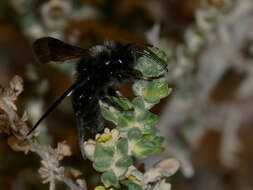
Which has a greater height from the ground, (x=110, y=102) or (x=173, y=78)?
(x=173, y=78)

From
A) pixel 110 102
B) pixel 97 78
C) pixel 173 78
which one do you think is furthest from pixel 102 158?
pixel 173 78

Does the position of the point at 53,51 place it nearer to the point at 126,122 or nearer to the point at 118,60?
the point at 118,60

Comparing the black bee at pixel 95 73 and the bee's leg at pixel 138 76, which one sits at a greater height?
the bee's leg at pixel 138 76

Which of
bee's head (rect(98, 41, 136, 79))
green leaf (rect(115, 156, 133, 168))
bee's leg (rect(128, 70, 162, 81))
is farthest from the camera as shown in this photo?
bee's head (rect(98, 41, 136, 79))

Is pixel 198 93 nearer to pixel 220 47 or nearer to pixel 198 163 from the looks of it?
pixel 220 47

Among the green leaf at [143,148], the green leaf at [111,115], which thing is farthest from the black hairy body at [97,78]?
the green leaf at [143,148]

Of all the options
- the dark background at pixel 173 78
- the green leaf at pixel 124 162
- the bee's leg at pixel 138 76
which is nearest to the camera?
the green leaf at pixel 124 162

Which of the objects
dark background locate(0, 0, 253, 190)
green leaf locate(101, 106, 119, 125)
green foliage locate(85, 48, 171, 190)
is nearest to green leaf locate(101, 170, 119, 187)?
green foliage locate(85, 48, 171, 190)

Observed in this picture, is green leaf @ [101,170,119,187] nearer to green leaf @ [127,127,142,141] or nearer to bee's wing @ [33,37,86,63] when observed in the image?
green leaf @ [127,127,142,141]

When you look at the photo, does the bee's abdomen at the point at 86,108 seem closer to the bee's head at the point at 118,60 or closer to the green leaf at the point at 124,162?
the bee's head at the point at 118,60
